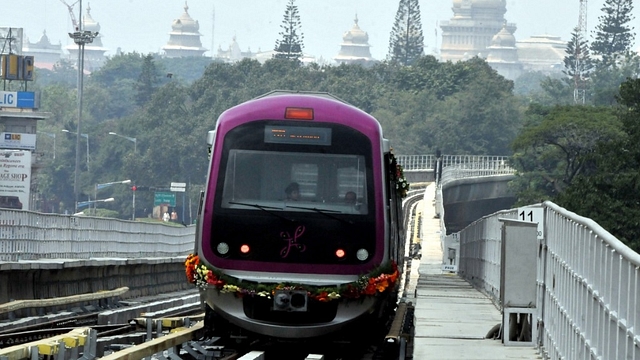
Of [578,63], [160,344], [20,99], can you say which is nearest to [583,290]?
[160,344]

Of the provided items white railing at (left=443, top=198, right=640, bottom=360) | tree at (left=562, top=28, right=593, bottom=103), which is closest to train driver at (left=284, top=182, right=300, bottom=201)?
white railing at (left=443, top=198, right=640, bottom=360)

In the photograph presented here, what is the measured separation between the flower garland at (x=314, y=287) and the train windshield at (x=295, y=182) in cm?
68

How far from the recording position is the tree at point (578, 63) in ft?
582

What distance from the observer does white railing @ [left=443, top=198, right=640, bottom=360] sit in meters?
8.94

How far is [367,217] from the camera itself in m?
16.9

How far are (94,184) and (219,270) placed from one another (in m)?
140

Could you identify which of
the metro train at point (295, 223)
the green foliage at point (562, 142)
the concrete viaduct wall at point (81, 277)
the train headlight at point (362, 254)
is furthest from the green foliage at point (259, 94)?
the train headlight at point (362, 254)

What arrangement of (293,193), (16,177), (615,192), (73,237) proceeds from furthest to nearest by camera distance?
(16,177)
(615,192)
(73,237)
(293,193)

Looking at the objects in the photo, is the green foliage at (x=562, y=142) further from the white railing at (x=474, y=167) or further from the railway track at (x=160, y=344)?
the railway track at (x=160, y=344)

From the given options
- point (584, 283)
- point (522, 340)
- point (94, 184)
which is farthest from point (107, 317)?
point (94, 184)

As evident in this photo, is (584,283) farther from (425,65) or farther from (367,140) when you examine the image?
(425,65)

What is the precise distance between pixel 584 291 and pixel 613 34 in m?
169

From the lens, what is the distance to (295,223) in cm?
1680

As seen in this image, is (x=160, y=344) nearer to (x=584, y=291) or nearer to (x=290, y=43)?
(x=584, y=291)
